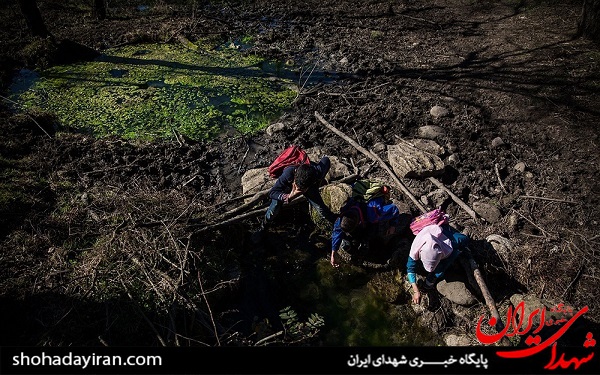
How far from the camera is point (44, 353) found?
3494 millimetres

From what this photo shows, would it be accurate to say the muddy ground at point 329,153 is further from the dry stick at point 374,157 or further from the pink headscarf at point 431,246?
the pink headscarf at point 431,246

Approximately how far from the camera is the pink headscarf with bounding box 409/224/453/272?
4.29 metres

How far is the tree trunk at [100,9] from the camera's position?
41.7 ft

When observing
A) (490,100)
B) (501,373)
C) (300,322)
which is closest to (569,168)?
(490,100)

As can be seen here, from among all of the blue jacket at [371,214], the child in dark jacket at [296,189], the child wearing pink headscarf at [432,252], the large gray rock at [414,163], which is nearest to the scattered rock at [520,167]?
the large gray rock at [414,163]

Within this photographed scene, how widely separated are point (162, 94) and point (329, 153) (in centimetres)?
480

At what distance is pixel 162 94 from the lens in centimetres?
909

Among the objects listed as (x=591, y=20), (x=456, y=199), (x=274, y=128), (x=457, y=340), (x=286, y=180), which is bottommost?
(x=457, y=340)

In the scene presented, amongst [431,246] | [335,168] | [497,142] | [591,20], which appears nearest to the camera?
[431,246]

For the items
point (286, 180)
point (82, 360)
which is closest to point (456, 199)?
point (286, 180)

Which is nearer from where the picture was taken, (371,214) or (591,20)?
(371,214)

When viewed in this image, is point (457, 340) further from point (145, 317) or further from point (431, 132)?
point (431, 132)

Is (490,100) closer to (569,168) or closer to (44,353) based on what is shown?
(569,168)

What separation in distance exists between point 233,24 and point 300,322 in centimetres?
1158
